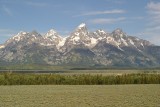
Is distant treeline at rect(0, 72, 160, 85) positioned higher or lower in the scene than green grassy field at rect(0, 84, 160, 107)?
higher

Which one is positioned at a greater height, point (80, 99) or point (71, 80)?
point (71, 80)

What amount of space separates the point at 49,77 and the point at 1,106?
42.7 metres

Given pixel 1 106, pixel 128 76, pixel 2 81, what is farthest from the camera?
pixel 128 76

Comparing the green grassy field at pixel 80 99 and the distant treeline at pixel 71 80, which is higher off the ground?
the distant treeline at pixel 71 80

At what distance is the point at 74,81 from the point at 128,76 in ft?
39.8

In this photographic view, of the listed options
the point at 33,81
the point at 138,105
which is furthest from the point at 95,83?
the point at 138,105

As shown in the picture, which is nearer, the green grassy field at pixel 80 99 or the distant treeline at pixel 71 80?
the green grassy field at pixel 80 99

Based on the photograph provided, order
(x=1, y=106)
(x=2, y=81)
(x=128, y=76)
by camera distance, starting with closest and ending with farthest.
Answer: (x=1, y=106), (x=2, y=81), (x=128, y=76)

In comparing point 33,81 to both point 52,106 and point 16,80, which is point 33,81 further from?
point 52,106

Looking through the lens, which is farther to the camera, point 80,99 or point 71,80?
point 71,80

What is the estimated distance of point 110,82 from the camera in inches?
3068

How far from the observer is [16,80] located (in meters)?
75.3

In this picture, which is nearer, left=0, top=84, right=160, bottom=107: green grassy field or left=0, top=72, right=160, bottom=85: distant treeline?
left=0, top=84, right=160, bottom=107: green grassy field

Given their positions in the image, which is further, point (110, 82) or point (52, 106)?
point (110, 82)
